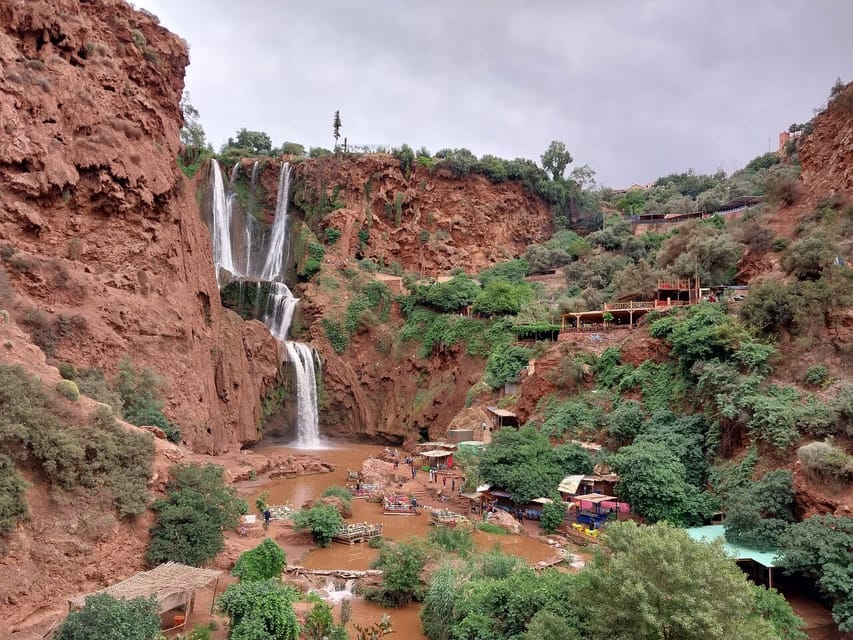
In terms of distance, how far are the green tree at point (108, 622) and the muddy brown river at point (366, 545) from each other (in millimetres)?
5575

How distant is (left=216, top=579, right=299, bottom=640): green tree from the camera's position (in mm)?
13234

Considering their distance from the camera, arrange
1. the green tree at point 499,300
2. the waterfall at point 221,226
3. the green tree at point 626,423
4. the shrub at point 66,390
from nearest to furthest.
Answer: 1. the shrub at point 66,390
2. the green tree at point 626,423
3. the green tree at point 499,300
4. the waterfall at point 221,226

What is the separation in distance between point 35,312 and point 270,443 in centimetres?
2205

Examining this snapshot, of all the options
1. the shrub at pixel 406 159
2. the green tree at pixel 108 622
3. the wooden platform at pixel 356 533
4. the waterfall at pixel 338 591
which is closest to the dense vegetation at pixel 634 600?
the waterfall at pixel 338 591

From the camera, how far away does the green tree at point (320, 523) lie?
2209 cm

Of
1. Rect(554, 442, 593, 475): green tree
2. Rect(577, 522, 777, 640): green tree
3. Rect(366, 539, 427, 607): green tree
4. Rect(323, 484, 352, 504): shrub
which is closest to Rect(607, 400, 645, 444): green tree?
Rect(554, 442, 593, 475): green tree

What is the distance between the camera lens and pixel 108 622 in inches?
469

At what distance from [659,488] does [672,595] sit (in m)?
11.5

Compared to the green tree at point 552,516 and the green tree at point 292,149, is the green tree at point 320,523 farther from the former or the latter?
the green tree at point 292,149

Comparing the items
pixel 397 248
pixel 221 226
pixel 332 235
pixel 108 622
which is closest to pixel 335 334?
pixel 332 235

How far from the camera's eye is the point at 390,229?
60.9 metres

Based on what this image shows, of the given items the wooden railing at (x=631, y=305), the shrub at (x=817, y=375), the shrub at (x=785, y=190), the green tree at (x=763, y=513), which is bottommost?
the green tree at (x=763, y=513)

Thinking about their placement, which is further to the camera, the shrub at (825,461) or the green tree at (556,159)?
the green tree at (556,159)

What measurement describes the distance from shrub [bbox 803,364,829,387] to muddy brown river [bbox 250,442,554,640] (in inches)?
445
